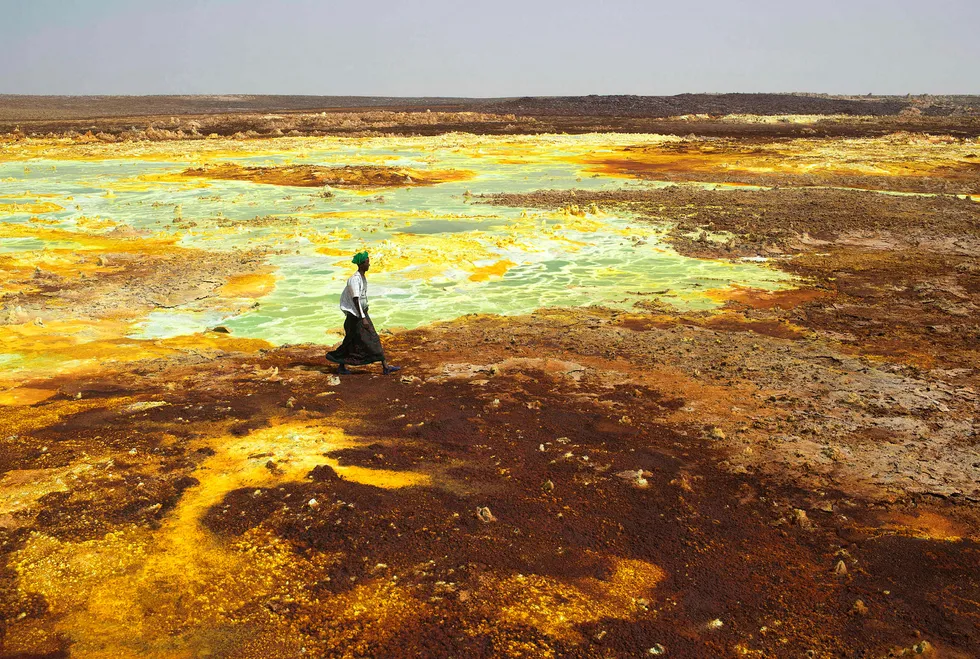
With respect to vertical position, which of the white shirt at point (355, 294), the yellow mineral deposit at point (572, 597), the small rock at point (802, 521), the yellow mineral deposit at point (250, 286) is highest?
the white shirt at point (355, 294)

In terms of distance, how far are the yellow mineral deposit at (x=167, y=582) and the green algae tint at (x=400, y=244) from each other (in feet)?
15.5

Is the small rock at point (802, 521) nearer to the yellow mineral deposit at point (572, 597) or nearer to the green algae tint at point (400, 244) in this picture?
the yellow mineral deposit at point (572, 597)

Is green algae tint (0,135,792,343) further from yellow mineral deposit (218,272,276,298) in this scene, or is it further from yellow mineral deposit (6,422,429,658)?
yellow mineral deposit (6,422,429,658)

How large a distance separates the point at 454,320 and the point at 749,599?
21.3ft

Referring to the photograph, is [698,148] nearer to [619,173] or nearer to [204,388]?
[619,173]

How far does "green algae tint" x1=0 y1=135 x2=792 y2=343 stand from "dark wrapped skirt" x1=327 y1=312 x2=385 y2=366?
1636 millimetres

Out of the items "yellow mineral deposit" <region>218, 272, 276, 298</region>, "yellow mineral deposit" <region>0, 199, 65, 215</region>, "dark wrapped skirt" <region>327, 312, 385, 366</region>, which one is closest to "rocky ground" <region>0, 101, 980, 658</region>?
"dark wrapped skirt" <region>327, 312, 385, 366</region>

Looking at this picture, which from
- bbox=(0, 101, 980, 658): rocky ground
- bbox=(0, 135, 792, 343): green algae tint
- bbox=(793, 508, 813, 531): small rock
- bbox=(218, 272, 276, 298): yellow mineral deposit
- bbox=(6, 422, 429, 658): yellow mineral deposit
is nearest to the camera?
bbox=(6, 422, 429, 658): yellow mineral deposit

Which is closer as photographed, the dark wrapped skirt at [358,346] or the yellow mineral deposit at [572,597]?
the yellow mineral deposit at [572,597]

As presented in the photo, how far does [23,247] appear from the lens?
1459 cm

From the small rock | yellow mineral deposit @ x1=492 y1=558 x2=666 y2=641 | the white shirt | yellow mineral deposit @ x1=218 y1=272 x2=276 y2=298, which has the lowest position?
yellow mineral deposit @ x1=492 y1=558 x2=666 y2=641

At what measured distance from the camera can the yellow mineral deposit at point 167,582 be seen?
3.91m

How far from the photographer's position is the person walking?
7695mm

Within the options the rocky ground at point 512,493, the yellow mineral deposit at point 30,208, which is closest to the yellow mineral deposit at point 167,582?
the rocky ground at point 512,493
